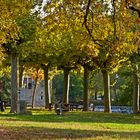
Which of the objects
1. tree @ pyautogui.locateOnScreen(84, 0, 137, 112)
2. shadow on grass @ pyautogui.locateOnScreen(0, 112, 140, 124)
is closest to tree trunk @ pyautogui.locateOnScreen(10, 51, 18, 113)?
shadow on grass @ pyautogui.locateOnScreen(0, 112, 140, 124)

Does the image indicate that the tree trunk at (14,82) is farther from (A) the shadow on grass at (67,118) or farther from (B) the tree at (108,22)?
(B) the tree at (108,22)

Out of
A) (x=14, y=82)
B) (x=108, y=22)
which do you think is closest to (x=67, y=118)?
(x=14, y=82)

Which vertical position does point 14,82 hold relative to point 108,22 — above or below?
below

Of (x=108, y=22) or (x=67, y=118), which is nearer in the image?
(x=108, y=22)

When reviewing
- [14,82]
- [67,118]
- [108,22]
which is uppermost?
[108,22]

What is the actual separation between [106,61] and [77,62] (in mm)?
3881

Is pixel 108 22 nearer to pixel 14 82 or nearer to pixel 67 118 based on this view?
pixel 67 118

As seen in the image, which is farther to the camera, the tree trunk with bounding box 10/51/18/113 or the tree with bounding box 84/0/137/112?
the tree trunk with bounding box 10/51/18/113

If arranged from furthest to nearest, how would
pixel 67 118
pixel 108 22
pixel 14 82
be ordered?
pixel 14 82 < pixel 67 118 < pixel 108 22

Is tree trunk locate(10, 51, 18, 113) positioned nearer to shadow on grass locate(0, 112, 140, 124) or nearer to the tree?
shadow on grass locate(0, 112, 140, 124)

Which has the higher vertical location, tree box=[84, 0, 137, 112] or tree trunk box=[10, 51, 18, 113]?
tree box=[84, 0, 137, 112]

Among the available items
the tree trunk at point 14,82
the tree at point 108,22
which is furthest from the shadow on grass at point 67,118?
the tree at point 108,22

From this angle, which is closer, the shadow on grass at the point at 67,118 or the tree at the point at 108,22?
the tree at the point at 108,22

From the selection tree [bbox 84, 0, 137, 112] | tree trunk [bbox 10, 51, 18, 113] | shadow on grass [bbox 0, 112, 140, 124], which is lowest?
shadow on grass [bbox 0, 112, 140, 124]
